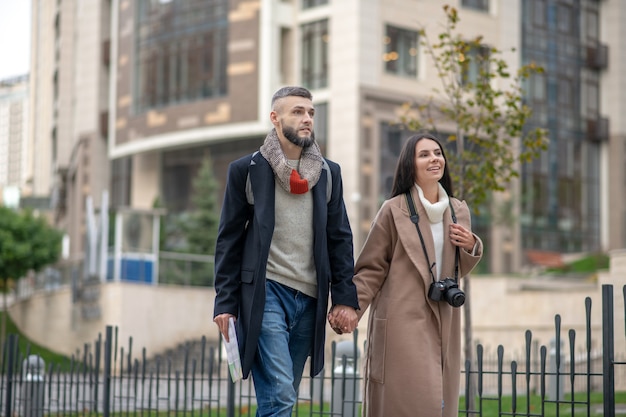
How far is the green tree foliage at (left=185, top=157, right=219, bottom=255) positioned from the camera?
40.1 meters

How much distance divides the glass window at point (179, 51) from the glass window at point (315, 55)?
9.89 feet

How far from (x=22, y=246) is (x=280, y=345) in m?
33.5

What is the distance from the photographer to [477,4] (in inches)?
1720

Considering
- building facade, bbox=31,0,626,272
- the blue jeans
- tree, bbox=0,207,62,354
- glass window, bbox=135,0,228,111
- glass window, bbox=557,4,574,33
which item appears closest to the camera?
the blue jeans

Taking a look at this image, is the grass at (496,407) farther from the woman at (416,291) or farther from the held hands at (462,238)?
the held hands at (462,238)

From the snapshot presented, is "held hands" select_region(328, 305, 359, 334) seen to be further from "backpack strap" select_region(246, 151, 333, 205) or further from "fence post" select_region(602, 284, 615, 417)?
"fence post" select_region(602, 284, 615, 417)

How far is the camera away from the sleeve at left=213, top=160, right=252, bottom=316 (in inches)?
42.5

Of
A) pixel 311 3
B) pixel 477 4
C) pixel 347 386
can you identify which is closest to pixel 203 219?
pixel 311 3

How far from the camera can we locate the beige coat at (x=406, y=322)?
6285mm

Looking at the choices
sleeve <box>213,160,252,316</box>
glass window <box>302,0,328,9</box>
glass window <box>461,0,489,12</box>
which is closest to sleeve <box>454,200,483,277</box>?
sleeve <box>213,160,252,316</box>

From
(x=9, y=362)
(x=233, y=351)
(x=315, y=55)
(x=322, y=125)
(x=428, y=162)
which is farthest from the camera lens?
(x=315, y=55)

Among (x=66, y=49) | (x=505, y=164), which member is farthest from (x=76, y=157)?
(x=505, y=164)

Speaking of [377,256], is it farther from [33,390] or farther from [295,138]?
[33,390]

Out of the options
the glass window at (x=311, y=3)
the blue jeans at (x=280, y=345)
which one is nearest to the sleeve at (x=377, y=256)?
the blue jeans at (x=280, y=345)
